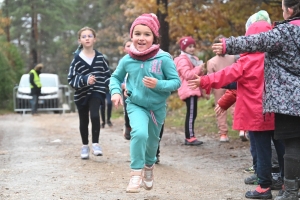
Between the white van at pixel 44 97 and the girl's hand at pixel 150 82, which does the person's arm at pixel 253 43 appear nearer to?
the girl's hand at pixel 150 82

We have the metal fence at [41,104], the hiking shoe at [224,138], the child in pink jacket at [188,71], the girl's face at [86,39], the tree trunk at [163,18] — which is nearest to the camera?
the girl's face at [86,39]

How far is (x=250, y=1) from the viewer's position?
12.7 metres

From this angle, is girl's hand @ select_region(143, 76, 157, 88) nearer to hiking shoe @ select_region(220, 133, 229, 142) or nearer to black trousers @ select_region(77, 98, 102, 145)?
black trousers @ select_region(77, 98, 102, 145)

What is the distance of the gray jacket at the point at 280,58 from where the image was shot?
17.3 ft

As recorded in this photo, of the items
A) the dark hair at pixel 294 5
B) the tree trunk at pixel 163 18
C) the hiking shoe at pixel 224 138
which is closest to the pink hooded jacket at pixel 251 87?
the dark hair at pixel 294 5

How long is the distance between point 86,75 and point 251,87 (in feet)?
11.2

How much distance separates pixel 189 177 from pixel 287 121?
2.25m

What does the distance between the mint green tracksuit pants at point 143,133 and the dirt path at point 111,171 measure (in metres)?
0.47

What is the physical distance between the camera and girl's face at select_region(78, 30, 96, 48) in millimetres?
9000

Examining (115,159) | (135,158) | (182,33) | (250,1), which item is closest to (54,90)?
(182,33)

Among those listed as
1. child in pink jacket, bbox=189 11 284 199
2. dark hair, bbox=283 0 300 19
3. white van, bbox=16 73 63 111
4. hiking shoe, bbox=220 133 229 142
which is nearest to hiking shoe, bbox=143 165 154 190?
child in pink jacket, bbox=189 11 284 199

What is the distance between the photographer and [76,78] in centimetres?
877

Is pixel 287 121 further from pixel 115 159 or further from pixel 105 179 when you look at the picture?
pixel 115 159

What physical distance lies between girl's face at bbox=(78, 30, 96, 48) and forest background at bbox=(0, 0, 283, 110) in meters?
4.46
